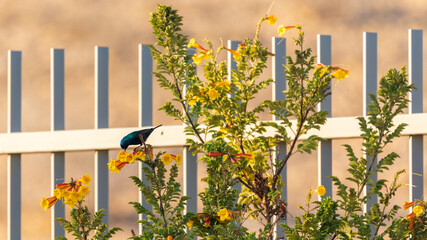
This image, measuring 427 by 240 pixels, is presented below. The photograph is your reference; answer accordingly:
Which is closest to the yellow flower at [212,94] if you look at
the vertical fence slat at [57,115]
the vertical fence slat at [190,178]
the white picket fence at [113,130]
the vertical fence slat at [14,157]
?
the white picket fence at [113,130]

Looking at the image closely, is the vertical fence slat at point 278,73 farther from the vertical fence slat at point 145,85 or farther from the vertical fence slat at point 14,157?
the vertical fence slat at point 14,157

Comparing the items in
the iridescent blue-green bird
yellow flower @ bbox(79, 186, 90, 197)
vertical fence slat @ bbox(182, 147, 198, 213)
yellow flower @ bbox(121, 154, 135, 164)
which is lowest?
vertical fence slat @ bbox(182, 147, 198, 213)

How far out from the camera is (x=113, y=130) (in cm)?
390

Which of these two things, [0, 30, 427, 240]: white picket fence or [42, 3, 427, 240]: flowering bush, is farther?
[0, 30, 427, 240]: white picket fence

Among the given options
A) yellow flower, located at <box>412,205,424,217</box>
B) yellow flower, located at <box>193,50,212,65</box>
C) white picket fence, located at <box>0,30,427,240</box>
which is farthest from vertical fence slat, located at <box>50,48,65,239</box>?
yellow flower, located at <box>412,205,424,217</box>

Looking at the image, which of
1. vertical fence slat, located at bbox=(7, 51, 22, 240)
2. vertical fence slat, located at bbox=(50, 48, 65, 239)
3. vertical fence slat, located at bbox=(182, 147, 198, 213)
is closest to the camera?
vertical fence slat, located at bbox=(182, 147, 198, 213)

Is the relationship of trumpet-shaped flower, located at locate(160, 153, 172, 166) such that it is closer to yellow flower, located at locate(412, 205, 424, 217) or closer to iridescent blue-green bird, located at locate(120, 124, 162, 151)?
iridescent blue-green bird, located at locate(120, 124, 162, 151)

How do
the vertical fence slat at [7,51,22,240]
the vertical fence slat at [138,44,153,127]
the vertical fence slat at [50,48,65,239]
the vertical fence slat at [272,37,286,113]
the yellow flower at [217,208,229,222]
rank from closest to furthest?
the yellow flower at [217,208,229,222] < the vertical fence slat at [272,37,286,113] < the vertical fence slat at [138,44,153,127] < the vertical fence slat at [50,48,65,239] < the vertical fence slat at [7,51,22,240]

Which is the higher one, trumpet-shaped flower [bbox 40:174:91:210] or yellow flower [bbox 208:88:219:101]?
yellow flower [bbox 208:88:219:101]

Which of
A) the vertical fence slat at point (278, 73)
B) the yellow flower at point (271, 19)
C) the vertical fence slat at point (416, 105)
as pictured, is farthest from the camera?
the vertical fence slat at point (278, 73)

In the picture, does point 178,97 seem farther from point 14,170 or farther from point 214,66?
A: point 14,170

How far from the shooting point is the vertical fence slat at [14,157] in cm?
431

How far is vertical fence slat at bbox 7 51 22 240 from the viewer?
4.31 metres

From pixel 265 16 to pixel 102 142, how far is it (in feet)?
6.02
